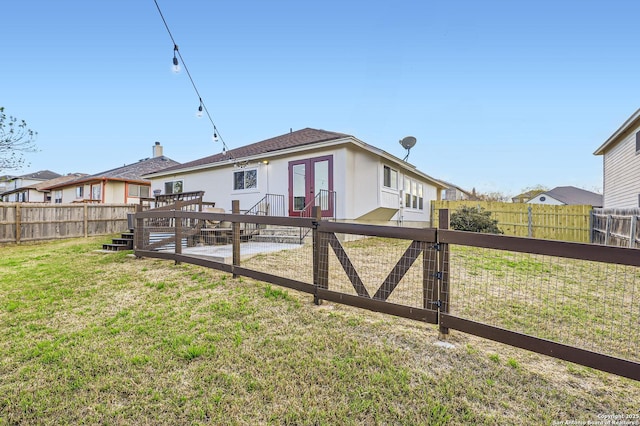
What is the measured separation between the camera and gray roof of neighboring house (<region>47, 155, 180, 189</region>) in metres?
19.6

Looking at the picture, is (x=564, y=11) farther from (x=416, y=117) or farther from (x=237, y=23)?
(x=237, y=23)

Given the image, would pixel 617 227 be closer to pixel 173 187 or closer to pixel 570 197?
pixel 173 187

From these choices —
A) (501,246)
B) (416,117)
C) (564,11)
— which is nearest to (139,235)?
(501,246)

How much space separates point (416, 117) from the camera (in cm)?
1697

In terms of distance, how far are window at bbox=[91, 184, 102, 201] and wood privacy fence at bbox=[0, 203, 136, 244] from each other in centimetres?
744

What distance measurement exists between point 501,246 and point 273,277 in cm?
298

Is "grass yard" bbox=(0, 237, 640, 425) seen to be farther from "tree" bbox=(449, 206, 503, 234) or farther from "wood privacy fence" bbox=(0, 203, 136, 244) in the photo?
"tree" bbox=(449, 206, 503, 234)

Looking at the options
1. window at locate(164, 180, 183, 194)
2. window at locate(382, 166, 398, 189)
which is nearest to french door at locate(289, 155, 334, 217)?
window at locate(382, 166, 398, 189)

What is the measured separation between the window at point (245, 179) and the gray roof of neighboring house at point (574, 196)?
34.0 metres

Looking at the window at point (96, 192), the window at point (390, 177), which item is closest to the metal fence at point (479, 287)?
the window at point (390, 177)

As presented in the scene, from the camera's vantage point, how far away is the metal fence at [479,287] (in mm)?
2385

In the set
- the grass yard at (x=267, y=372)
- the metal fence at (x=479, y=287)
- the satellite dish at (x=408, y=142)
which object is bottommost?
the grass yard at (x=267, y=372)

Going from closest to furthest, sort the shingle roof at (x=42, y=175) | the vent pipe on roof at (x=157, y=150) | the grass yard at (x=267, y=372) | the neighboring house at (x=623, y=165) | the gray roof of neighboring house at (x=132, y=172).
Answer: the grass yard at (x=267, y=372), the neighboring house at (x=623, y=165), the gray roof of neighboring house at (x=132, y=172), the vent pipe on roof at (x=157, y=150), the shingle roof at (x=42, y=175)

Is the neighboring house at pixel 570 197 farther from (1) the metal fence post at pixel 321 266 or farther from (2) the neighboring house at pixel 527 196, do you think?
(1) the metal fence post at pixel 321 266
